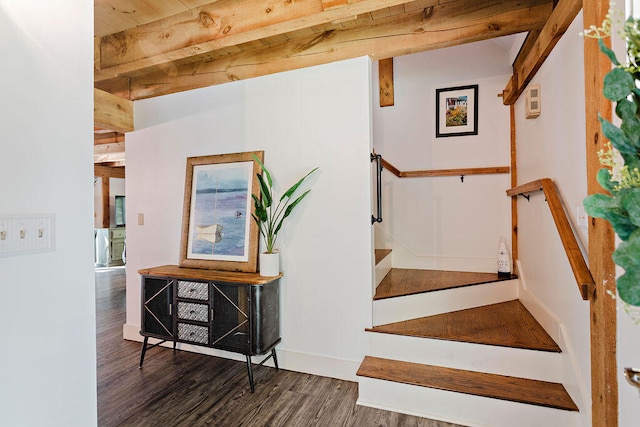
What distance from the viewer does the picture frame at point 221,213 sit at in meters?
2.66

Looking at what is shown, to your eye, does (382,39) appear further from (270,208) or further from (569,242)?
(569,242)

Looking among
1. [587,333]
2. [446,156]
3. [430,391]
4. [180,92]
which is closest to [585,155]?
[587,333]

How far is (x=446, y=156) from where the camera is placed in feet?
11.7

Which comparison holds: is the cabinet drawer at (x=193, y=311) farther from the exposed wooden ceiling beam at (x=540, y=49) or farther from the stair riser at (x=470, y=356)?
the exposed wooden ceiling beam at (x=540, y=49)

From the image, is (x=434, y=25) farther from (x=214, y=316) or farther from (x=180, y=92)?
(x=214, y=316)

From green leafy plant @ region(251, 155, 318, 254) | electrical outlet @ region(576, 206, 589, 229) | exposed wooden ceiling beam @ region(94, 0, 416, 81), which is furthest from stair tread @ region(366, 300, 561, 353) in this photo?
exposed wooden ceiling beam @ region(94, 0, 416, 81)

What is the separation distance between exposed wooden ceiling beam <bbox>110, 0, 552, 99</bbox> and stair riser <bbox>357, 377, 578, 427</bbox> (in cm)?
236

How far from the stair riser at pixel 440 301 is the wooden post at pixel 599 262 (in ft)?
3.92

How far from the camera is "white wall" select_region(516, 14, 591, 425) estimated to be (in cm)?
166

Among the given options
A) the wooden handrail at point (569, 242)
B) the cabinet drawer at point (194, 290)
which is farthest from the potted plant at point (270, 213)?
the wooden handrail at point (569, 242)

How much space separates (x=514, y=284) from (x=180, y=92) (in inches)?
144

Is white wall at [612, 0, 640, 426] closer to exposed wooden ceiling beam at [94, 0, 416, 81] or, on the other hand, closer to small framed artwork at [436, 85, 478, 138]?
exposed wooden ceiling beam at [94, 0, 416, 81]

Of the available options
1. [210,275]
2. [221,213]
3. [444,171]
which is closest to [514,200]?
[444,171]

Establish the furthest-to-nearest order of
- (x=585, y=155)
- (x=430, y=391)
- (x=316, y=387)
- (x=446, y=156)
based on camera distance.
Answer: (x=446, y=156) < (x=316, y=387) < (x=430, y=391) < (x=585, y=155)
